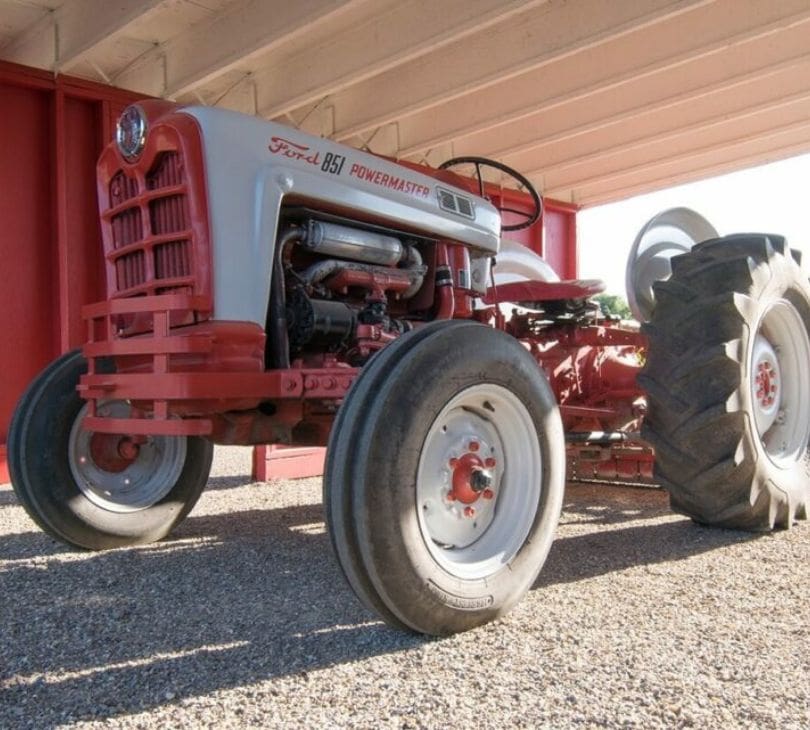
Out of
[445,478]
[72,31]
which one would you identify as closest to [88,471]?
[445,478]

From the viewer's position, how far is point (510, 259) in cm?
580

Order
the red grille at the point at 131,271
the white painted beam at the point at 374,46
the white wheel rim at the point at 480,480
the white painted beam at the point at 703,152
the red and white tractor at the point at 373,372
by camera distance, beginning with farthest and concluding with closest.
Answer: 1. the white painted beam at the point at 703,152
2. the white painted beam at the point at 374,46
3. the red grille at the point at 131,271
4. the white wheel rim at the point at 480,480
5. the red and white tractor at the point at 373,372

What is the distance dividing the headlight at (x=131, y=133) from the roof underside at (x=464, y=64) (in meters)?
3.00

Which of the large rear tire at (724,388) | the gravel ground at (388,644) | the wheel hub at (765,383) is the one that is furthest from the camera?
the wheel hub at (765,383)

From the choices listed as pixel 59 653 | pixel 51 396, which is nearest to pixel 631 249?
pixel 51 396

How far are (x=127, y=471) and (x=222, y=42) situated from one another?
3978 millimetres

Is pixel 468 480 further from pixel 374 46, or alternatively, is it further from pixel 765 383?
pixel 374 46

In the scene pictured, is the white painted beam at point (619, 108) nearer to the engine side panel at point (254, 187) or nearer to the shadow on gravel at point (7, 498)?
the engine side panel at point (254, 187)

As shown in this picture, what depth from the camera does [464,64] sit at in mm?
7453

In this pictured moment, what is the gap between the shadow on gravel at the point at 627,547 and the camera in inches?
137

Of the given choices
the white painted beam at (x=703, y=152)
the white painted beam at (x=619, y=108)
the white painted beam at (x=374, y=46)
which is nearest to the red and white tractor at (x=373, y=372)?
the white painted beam at (x=374, y=46)

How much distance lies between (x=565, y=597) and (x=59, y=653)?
1689 millimetres

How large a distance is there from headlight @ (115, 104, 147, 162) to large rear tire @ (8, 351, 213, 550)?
3.62ft

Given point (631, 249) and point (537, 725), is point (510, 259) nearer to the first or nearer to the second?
point (631, 249)
